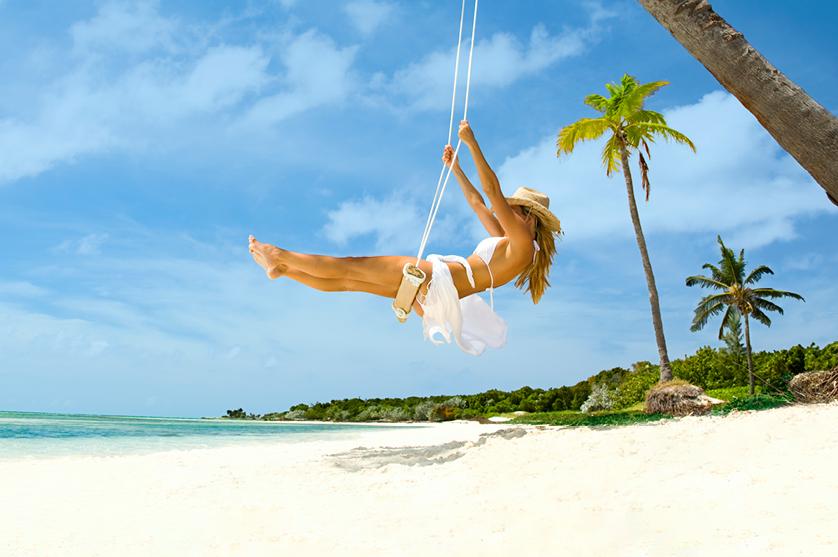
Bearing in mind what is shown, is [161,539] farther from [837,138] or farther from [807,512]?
[837,138]

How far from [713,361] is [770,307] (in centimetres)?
325

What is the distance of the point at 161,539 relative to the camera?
140 inches

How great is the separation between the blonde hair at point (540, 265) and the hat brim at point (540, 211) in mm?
56

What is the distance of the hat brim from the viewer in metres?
5.04

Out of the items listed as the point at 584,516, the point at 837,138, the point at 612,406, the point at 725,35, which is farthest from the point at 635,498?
the point at 612,406

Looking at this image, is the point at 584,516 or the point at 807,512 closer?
the point at 807,512

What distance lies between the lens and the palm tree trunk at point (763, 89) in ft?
17.3

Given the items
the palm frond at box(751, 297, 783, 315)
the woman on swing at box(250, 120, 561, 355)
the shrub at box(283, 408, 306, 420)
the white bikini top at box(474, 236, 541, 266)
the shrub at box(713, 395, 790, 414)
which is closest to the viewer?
the woman on swing at box(250, 120, 561, 355)

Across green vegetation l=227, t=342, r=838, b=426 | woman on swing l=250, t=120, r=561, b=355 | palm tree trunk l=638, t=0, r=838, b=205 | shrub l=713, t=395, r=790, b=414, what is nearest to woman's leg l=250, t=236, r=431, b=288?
woman on swing l=250, t=120, r=561, b=355

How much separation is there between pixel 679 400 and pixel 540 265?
7978mm

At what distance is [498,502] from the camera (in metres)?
3.77

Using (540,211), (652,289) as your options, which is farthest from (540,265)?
(652,289)

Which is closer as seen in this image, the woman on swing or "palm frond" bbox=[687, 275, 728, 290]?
the woman on swing

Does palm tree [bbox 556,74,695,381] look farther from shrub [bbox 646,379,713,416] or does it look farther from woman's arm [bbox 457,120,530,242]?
woman's arm [bbox 457,120,530,242]
